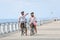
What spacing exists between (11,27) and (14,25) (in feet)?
4.83

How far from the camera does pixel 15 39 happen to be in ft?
70.0

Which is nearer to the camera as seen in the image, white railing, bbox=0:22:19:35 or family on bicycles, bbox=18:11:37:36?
family on bicycles, bbox=18:11:37:36

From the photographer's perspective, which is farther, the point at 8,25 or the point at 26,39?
the point at 8,25

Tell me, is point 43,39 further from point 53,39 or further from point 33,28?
point 33,28

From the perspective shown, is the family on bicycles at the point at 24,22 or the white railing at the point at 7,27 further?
the white railing at the point at 7,27

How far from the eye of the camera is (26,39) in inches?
832

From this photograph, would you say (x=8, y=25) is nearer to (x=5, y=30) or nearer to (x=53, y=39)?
(x=5, y=30)

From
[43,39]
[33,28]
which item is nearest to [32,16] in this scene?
[33,28]

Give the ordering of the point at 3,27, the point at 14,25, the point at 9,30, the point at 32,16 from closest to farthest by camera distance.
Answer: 1. the point at 32,16
2. the point at 3,27
3. the point at 9,30
4. the point at 14,25

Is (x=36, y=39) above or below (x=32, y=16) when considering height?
below

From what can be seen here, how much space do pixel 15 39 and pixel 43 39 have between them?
2009 millimetres

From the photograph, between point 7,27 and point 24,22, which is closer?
point 24,22

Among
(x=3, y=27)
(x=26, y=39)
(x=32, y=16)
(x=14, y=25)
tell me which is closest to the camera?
(x=26, y=39)

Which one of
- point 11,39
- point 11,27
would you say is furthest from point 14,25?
point 11,39
